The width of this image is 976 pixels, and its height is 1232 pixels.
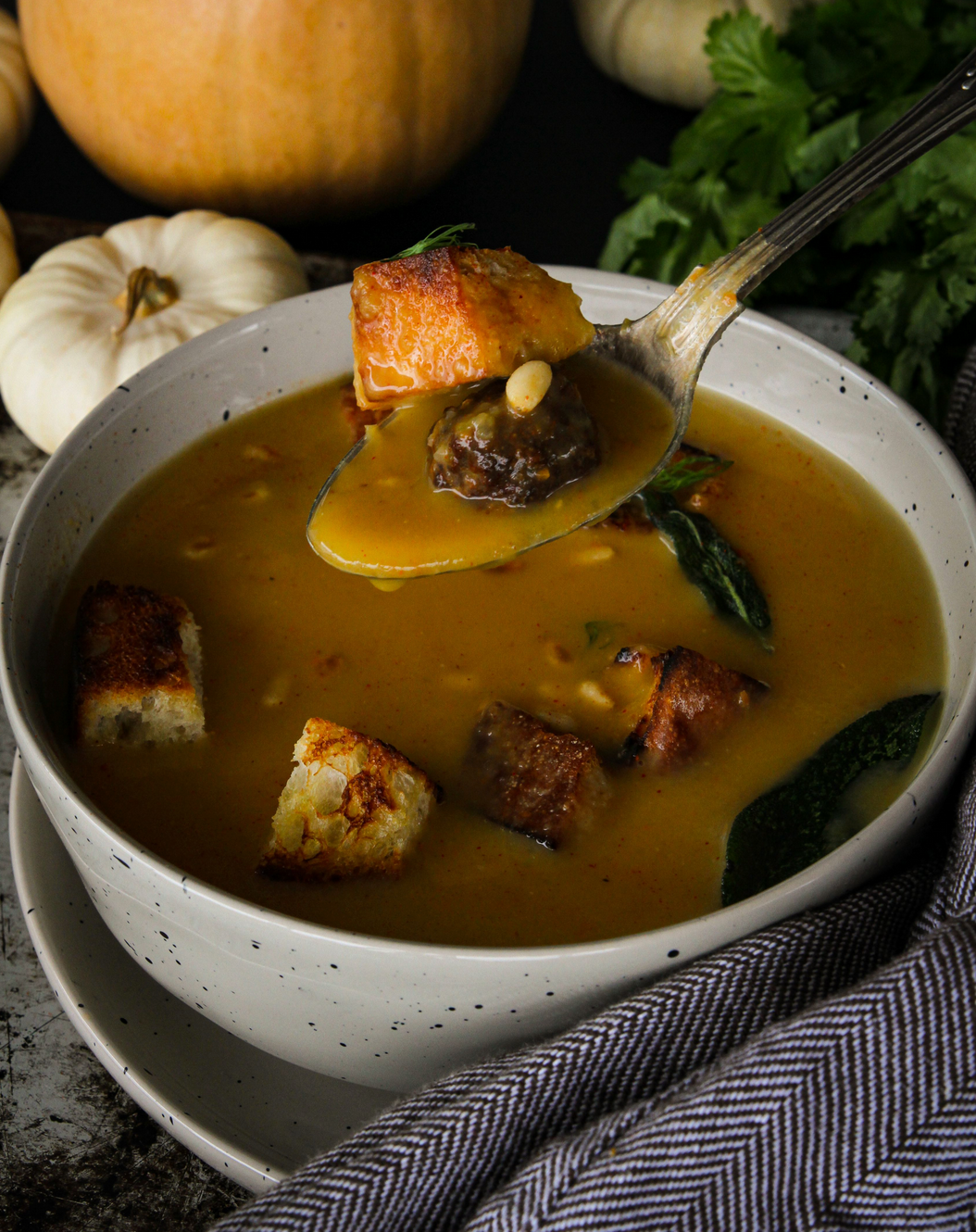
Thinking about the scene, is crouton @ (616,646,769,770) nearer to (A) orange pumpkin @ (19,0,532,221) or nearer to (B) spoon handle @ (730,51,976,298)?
(B) spoon handle @ (730,51,976,298)

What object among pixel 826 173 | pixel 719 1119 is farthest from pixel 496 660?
pixel 826 173

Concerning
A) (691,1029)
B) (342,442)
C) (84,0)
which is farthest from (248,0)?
(691,1029)

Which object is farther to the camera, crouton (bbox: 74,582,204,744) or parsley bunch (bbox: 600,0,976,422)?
parsley bunch (bbox: 600,0,976,422)

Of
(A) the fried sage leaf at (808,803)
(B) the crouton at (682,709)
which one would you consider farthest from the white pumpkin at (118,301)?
(A) the fried sage leaf at (808,803)

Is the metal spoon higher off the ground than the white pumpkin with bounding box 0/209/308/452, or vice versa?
the metal spoon

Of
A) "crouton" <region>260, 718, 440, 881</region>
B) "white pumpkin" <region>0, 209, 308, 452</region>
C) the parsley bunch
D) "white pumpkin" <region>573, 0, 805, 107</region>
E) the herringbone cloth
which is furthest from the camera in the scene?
"white pumpkin" <region>573, 0, 805, 107</region>

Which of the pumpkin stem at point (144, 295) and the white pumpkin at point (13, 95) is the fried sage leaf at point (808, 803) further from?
the white pumpkin at point (13, 95)

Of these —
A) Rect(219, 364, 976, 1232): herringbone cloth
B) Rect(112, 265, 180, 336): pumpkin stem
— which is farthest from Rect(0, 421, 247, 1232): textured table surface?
Rect(112, 265, 180, 336): pumpkin stem
